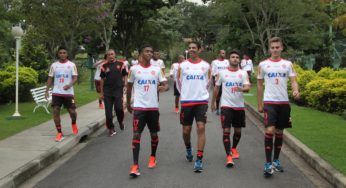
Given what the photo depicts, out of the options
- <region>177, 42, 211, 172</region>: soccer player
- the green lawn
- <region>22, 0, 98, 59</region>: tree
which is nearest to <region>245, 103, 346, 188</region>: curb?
<region>177, 42, 211, 172</region>: soccer player

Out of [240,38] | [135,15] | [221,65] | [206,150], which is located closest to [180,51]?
A: [135,15]

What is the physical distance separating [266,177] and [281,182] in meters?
Answer: 0.28

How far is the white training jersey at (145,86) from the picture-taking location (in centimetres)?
720

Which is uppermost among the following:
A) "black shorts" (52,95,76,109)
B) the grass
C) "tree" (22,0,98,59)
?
"tree" (22,0,98,59)

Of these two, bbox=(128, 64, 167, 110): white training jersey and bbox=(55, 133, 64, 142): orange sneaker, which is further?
bbox=(55, 133, 64, 142): orange sneaker

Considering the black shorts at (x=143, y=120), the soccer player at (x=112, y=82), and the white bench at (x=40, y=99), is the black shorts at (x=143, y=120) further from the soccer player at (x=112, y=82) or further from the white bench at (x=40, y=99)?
the white bench at (x=40, y=99)

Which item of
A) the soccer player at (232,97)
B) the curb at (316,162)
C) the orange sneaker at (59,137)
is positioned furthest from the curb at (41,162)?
the curb at (316,162)

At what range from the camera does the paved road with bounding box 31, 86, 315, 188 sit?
6.65 meters

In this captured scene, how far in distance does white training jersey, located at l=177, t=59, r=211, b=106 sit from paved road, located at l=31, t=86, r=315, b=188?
3.50 ft

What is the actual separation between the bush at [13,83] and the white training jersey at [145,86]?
10824mm

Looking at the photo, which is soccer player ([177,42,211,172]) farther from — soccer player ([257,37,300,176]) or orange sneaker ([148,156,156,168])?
soccer player ([257,37,300,176])

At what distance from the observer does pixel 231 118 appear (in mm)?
7766

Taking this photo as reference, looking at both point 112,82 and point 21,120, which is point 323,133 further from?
point 21,120

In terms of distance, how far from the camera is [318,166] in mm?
7254
